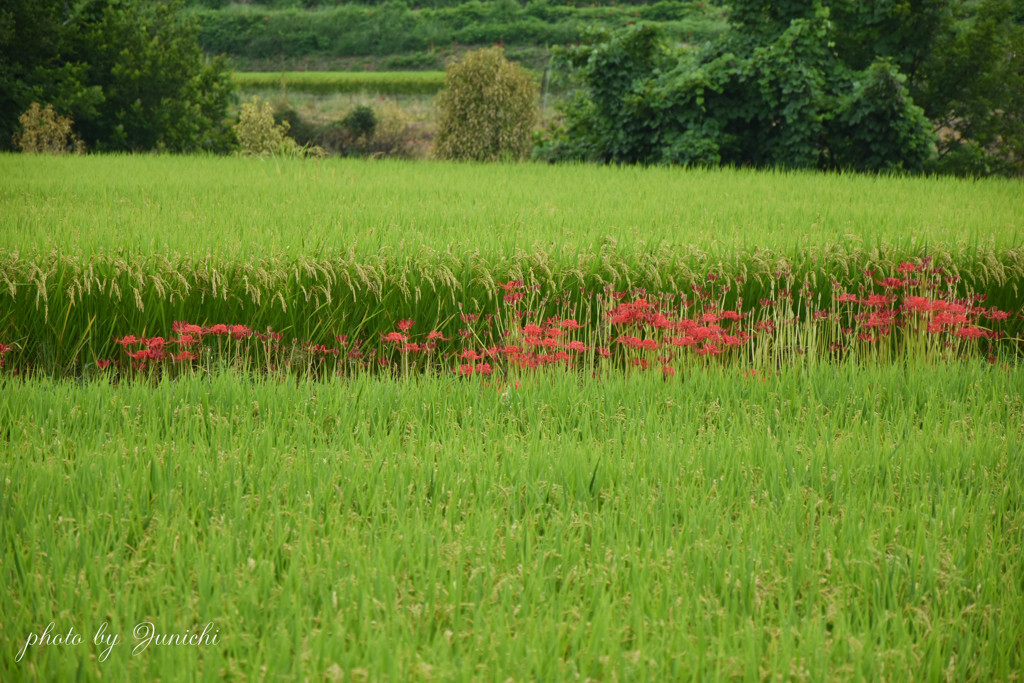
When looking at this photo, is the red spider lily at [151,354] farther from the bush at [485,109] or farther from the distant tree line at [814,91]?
the distant tree line at [814,91]

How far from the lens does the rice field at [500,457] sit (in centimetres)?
169

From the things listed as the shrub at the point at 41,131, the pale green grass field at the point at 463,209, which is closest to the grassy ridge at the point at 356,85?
the shrub at the point at 41,131

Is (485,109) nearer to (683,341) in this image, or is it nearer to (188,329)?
(683,341)

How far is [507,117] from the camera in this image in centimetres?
1255

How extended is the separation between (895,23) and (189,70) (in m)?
12.5

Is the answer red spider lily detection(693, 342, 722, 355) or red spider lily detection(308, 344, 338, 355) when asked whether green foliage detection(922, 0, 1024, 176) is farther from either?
red spider lily detection(308, 344, 338, 355)

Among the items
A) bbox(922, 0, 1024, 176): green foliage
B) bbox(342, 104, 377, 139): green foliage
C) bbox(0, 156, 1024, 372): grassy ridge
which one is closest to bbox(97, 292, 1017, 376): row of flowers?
bbox(0, 156, 1024, 372): grassy ridge

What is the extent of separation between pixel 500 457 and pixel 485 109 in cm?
1039

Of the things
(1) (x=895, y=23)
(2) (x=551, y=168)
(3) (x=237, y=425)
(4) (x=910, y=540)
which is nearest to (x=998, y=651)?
(4) (x=910, y=540)

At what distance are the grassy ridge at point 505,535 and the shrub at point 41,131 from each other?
1178 cm

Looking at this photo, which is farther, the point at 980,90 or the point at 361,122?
the point at 361,122

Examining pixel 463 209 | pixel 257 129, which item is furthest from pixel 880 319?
pixel 257 129

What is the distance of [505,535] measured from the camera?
2104 mm

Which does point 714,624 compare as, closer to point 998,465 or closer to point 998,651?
point 998,651
